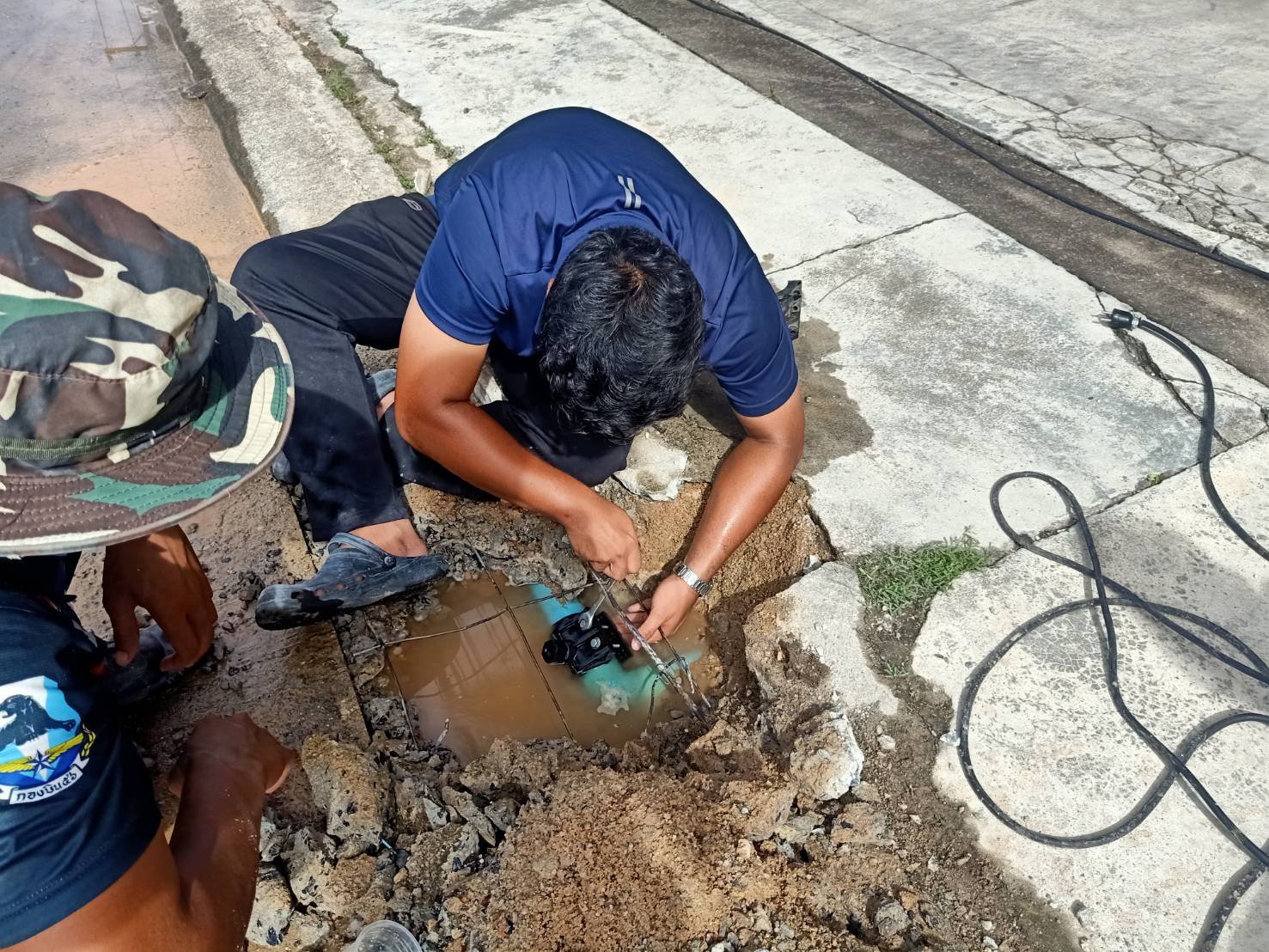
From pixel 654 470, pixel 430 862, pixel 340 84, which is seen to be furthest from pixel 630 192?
pixel 340 84

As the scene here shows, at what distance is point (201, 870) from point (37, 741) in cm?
40

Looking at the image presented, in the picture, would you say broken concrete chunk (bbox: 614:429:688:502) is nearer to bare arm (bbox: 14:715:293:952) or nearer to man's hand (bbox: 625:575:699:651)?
man's hand (bbox: 625:575:699:651)

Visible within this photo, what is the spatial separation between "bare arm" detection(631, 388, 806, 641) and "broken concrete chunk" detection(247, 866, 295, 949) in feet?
3.24

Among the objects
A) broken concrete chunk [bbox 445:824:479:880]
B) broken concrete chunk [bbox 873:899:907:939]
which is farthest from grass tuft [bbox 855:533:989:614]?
broken concrete chunk [bbox 445:824:479:880]

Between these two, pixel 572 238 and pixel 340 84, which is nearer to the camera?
pixel 572 238

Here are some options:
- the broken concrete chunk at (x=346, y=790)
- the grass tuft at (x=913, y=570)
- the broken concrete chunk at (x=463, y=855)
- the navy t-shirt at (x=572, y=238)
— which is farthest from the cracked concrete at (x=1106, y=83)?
the broken concrete chunk at (x=346, y=790)

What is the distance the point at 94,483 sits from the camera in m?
1.16

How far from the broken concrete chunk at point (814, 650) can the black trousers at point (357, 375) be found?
620 millimetres

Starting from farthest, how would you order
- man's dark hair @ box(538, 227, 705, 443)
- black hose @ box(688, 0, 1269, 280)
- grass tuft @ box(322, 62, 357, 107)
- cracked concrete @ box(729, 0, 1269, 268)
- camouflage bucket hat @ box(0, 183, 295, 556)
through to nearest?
grass tuft @ box(322, 62, 357, 107) < cracked concrete @ box(729, 0, 1269, 268) < black hose @ box(688, 0, 1269, 280) < man's dark hair @ box(538, 227, 705, 443) < camouflage bucket hat @ box(0, 183, 295, 556)

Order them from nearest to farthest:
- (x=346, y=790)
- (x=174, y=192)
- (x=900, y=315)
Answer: (x=346, y=790) → (x=900, y=315) → (x=174, y=192)

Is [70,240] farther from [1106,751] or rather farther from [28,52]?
[28,52]

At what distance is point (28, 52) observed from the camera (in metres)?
5.75

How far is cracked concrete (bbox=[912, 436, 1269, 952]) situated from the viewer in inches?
66.4

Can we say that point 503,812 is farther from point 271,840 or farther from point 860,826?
point 860,826
